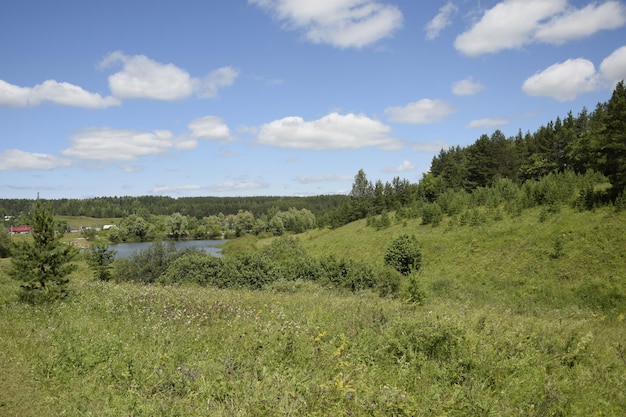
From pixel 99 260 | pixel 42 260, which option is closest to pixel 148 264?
pixel 99 260

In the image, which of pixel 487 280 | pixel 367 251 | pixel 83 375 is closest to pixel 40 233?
pixel 83 375

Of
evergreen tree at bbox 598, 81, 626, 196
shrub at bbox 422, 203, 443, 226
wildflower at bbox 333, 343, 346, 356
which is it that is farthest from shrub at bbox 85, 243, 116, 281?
evergreen tree at bbox 598, 81, 626, 196

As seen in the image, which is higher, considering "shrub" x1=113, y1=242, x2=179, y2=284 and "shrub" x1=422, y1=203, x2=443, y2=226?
"shrub" x1=422, y1=203, x2=443, y2=226

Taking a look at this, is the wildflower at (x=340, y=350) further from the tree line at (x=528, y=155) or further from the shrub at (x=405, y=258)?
the tree line at (x=528, y=155)

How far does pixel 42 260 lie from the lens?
11516 mm

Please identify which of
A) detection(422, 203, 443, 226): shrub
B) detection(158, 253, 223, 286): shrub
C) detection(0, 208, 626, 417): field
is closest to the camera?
detection(0, 208, 626, 417): field

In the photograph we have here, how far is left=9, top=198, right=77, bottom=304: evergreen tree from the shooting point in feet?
36.0

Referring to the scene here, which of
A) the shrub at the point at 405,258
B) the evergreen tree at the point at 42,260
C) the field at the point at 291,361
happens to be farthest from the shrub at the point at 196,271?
the shrub at the point at 405,258

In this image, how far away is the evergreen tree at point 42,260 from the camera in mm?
10984

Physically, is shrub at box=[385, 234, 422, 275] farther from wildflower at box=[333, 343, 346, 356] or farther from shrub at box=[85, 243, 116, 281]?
shrub at box=[85, 243, 116, 281]

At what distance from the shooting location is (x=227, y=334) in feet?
24.1

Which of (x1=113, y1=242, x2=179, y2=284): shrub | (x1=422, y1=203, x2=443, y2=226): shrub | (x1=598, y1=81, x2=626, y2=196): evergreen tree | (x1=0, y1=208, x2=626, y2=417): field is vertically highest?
(x1=598, y1=81, x2=626, y2=196): evergreen tree

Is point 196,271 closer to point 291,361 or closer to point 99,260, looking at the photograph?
point 99,260

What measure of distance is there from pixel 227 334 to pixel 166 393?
2.31 m
